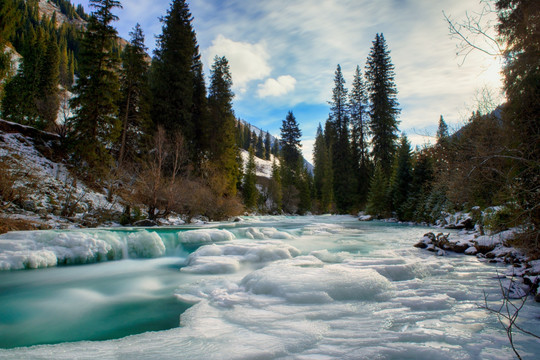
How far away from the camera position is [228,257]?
8.06 metres

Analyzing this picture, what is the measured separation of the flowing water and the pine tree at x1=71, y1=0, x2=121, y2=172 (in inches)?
454

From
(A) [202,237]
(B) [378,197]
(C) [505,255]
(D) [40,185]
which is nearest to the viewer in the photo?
(C) [505,255]

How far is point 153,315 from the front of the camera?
4.41m

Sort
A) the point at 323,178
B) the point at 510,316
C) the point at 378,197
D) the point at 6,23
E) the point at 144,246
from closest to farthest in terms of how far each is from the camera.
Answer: the point at 510,316
the point at 144,246
the point at 6,23
the point at 378,197
the point at 323,178

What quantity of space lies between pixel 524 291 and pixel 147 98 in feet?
81.4

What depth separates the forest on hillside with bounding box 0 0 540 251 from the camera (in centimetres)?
708

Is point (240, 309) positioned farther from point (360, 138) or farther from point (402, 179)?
point (360, 138)

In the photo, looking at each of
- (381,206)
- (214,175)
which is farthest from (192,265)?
(381,206)

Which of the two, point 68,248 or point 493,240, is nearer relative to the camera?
point 68,248

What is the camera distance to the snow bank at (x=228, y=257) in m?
7.11

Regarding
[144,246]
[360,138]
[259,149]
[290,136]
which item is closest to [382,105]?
[360,138]

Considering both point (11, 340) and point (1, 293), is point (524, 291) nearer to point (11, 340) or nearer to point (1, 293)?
point (11, 340)

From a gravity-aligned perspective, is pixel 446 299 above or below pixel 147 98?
below

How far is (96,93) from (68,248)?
13.6 metres
